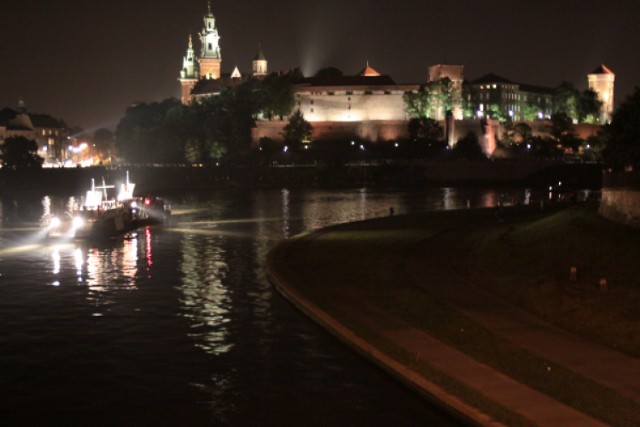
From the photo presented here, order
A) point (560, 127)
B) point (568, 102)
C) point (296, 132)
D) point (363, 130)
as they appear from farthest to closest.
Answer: point (568, 102) < point (363, 130) < point (560, 127) < point (296, 132)

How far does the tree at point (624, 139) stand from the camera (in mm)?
45125

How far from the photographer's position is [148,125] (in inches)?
7692

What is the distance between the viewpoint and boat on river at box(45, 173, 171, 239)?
53906 millimetres

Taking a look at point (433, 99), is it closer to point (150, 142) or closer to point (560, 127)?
point (560, 127)

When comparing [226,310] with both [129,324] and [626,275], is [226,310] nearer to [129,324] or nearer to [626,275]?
[129,324]

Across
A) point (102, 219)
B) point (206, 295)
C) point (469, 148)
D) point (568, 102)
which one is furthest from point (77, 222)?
point (568, 102)

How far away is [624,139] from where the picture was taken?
46.2m

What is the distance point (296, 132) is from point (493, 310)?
140 meters

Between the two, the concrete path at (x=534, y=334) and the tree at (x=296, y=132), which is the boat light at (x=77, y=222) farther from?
the tree at (x=296, y=132)

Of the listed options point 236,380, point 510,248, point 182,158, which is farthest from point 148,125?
point 236,380

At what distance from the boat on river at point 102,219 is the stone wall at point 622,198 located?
3159cm

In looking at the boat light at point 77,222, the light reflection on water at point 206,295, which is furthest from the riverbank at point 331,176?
the light reflection on water at point 206,295

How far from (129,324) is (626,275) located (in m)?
15.8

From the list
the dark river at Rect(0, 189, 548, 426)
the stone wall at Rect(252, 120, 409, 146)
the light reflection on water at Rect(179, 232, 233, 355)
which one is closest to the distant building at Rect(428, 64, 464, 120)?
the stone wall at Rect(252, 120, 409, 146)
